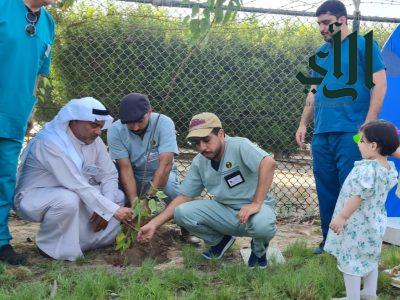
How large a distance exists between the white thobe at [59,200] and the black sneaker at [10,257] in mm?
227

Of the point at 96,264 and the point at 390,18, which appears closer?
the point at 96,264

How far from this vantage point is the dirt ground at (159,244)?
3.86 metres

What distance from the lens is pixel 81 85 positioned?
21.6ft

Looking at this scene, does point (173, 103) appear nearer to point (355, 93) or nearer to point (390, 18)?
point (390, 18)

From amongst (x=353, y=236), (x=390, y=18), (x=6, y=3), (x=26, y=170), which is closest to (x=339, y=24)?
(x=353, y=236)

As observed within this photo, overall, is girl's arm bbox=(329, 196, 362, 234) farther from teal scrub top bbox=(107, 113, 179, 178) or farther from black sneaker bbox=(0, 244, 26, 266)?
black sneaker bbox=(0, 244, 26, 266)

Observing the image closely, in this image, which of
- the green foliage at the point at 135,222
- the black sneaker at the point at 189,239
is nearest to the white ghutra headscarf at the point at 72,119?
the green foliage at the point at 135,222

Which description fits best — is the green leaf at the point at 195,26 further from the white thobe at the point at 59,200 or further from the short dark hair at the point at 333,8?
the white thobe at the point at 59,200

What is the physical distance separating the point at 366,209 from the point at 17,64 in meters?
2.29

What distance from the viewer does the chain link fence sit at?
6410 mm

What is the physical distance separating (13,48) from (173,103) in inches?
143

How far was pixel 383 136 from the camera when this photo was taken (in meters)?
2.96

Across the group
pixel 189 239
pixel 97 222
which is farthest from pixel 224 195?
pixel 97 222

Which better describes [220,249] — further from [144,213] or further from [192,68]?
[192,68]
